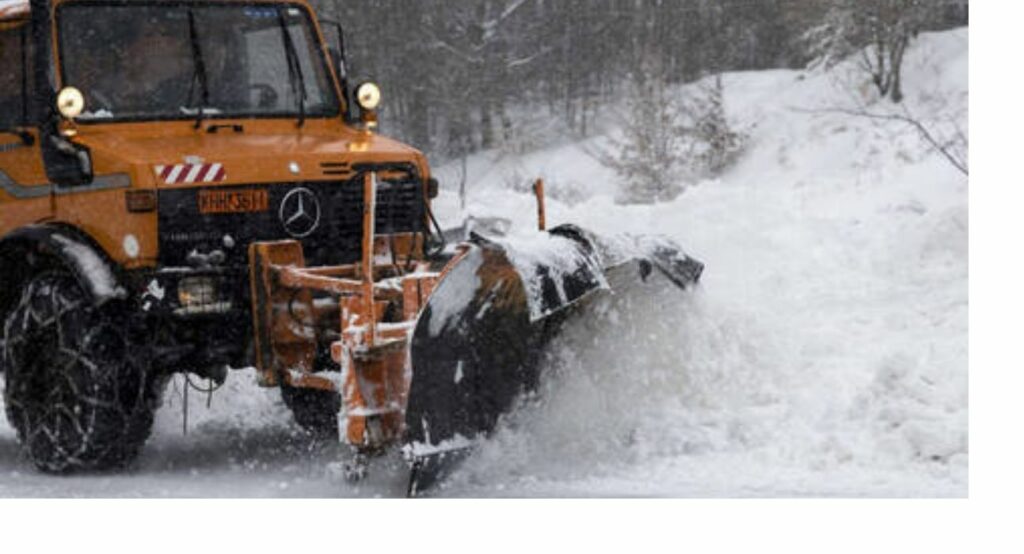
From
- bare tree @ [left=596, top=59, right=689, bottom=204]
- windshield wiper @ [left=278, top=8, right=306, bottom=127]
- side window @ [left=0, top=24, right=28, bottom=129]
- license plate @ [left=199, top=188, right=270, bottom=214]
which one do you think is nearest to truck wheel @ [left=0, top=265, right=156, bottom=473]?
license plate @ [left=199, top=188, right=270, bottom=214]

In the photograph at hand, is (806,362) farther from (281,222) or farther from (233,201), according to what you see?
(233,201)

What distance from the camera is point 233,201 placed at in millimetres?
6570

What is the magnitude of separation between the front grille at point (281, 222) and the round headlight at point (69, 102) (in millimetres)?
536

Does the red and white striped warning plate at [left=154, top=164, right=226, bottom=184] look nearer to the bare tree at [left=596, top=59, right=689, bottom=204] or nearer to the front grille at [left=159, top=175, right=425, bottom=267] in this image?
the front grille at [left=159, top=175, right=425, bottom=267]

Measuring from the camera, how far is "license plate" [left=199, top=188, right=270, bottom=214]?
6.51 metres

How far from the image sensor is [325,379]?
6191mm

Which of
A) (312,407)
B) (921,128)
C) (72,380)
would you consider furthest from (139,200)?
(921,128)

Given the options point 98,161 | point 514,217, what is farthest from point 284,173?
point 514,217

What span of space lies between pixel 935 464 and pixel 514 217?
29.7ft

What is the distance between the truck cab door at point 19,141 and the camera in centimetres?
690

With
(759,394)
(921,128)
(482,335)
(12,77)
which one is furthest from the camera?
(921,128)

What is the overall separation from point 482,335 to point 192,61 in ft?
6.90

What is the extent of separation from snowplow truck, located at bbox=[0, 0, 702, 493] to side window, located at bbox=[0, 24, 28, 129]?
1 cm

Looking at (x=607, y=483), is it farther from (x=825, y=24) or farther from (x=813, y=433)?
(x=825, y=24)
